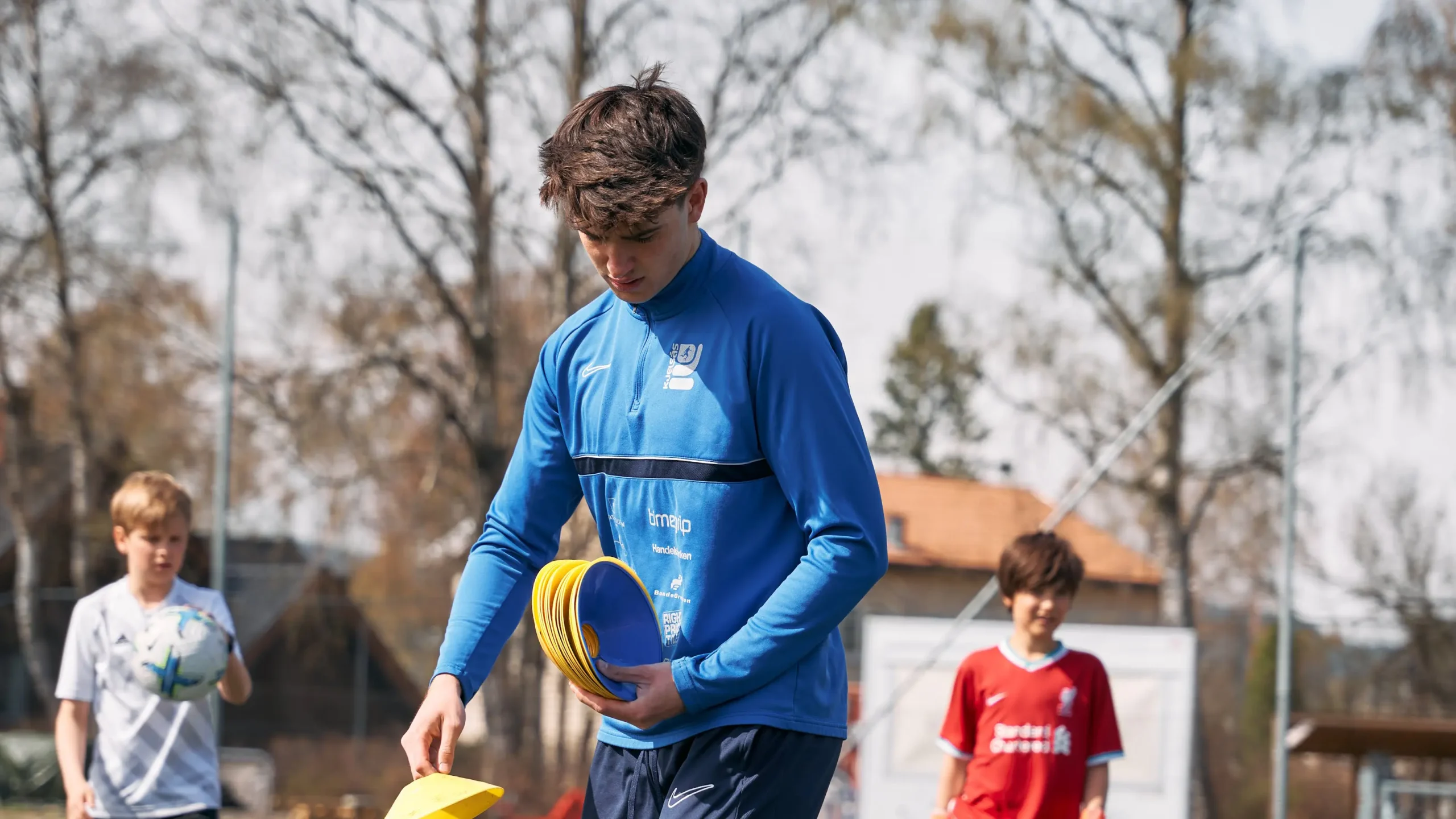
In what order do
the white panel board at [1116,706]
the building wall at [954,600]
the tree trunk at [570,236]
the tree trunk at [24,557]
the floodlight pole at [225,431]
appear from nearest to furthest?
1. the white panel board at [1116,706]
2. the floodlight pole at [225,431]
3. the building wall at [954,600]
4. the tree trunk at [570,236]
5. the tree trunk at [24,557]

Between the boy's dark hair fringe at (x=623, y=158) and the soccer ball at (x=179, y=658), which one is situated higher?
the boy's dark hair fringe at (x=623, y=158)

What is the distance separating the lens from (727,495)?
6.66ft

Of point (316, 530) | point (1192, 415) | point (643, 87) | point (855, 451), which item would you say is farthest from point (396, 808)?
point (316, 530)

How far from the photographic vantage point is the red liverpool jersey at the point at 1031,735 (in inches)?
165

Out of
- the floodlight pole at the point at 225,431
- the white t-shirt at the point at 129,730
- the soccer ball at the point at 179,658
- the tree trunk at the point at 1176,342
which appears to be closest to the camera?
the soccer ball at the point at 179,658

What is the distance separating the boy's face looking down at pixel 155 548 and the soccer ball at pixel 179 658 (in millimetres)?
176

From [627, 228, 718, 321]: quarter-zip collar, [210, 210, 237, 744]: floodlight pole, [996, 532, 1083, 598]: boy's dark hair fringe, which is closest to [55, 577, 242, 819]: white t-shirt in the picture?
[996, 532, 1083, 598]: boy's dark hair fringe

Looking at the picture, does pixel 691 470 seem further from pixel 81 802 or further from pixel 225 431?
pixel 225 431

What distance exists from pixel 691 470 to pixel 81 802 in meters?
2.95

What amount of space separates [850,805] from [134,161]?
426 inches

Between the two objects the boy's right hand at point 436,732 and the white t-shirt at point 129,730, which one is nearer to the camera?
the boy's right hand at point 436,732

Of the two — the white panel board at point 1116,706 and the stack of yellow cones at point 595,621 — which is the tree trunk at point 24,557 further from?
the stack of yellow cones at point 595,621

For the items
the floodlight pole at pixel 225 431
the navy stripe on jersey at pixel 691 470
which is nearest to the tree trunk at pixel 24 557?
the floodlight pole at pixel 225 431

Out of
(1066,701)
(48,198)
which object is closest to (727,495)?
(1066,701)
